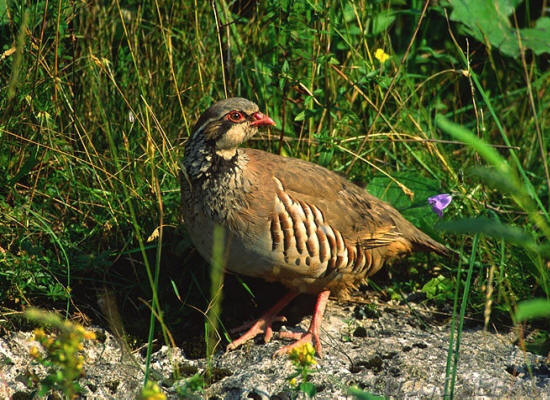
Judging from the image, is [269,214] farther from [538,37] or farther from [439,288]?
[538,37]

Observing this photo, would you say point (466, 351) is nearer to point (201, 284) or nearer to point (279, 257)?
point (279, 257)

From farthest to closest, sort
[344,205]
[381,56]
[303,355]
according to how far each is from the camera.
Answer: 1. [381,56]
2. [344,205]
3. [303,355]

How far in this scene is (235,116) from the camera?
3543mm

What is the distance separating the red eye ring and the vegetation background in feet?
1.05

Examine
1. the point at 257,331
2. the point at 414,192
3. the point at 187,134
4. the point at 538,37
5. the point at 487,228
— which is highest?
the point at 487,228

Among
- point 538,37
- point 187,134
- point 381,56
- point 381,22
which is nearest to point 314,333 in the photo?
point 187,134

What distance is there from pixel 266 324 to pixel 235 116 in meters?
1.03

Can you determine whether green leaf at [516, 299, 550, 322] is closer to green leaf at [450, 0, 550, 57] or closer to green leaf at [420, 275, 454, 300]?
green leaf at [420, 275, 454, 300]

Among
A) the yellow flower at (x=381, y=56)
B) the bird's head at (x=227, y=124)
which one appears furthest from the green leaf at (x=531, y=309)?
the yellow flower at (x=381, y=56)

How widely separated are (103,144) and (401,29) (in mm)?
2317

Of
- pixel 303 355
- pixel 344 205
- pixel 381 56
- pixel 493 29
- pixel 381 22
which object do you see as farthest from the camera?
pixel 493 29

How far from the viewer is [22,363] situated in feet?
10.8

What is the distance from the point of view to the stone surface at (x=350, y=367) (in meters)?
3.17

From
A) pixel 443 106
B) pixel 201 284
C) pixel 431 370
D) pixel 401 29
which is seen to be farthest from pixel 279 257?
pixel 401 29
